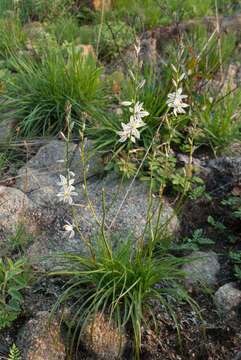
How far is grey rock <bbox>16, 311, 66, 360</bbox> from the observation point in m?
1.90

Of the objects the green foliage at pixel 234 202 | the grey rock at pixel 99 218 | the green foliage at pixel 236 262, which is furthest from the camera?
the green foliage at pixel 234 202

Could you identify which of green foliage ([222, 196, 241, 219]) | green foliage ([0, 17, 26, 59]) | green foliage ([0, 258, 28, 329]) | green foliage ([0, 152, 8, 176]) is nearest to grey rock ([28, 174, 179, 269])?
green foliage ([0, 258, 28, 329])

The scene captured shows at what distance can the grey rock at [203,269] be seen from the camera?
2393mm

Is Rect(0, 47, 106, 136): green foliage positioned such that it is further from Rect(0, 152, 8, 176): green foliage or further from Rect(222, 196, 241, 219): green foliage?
Rect(222, 196, 241, 219): green foliage

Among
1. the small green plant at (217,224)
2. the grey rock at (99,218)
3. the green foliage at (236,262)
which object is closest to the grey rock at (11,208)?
the grey rock at (99,218)

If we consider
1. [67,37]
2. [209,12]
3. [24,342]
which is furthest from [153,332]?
[209,12]

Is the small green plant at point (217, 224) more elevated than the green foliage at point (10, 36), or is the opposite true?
the green foliage at point (10, 36)

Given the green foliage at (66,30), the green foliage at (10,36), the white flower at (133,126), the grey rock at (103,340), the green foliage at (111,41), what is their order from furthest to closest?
the green foliage at (66,30)
the green foliage at (111,41)
the green foliage at (10,36)
the grey rock at (103,340)
the white flower at (133,126)

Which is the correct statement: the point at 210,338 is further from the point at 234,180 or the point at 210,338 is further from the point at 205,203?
the point at 234,180

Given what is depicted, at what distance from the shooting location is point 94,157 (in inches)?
124

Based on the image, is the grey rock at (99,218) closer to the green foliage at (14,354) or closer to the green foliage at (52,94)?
the green foliage at (14,354)

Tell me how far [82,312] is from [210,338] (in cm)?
80

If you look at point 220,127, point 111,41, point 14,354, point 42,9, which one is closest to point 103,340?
point 14,354

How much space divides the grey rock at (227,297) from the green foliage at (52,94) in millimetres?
2057
